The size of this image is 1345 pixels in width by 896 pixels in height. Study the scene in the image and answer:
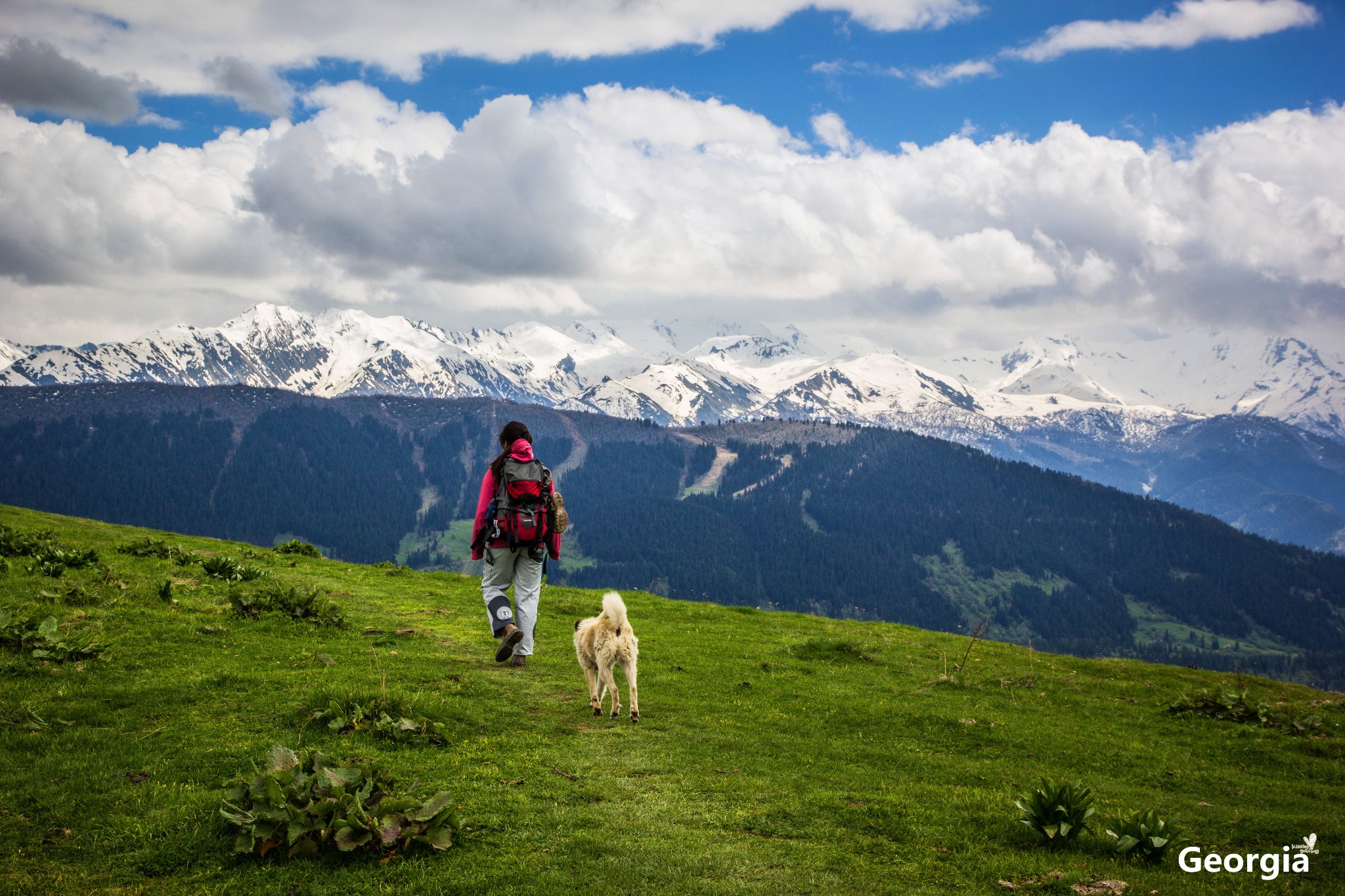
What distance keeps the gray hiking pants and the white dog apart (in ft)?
7.21

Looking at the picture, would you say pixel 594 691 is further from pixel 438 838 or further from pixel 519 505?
pixel 438 838

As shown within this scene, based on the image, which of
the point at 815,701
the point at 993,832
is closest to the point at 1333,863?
the point at 993,832

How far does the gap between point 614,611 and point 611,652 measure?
0.80 m

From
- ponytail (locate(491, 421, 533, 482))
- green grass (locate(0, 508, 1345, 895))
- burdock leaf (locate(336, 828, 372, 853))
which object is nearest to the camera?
burdock leaf (locate(336, 828, 372, 853))

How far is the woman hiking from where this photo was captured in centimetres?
1634

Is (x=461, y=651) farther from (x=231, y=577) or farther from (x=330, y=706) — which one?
(x=231, y=577)

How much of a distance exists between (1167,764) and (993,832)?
7.04m

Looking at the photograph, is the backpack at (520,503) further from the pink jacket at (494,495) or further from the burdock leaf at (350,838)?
the burdock leaf at (350,838)

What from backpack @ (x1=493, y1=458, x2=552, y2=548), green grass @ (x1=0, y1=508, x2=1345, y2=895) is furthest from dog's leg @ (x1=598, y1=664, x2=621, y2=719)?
backpack @ (x1=493, y1=458, x2=552, y2=548)

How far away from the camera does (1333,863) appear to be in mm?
9250

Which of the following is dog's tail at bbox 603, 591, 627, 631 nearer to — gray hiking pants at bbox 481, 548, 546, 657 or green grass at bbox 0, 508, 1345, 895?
green grass at bbox 0, 508, 1345, 895

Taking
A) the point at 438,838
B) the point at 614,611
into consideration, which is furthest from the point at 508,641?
the point at 438,838

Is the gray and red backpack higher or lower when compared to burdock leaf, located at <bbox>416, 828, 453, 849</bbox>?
higher

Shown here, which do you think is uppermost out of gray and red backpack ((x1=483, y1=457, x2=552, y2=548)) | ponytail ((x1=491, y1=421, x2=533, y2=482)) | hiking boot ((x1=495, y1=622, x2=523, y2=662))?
ponytail ((x1=491, y1=421, x2=533, y2=482))
